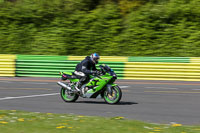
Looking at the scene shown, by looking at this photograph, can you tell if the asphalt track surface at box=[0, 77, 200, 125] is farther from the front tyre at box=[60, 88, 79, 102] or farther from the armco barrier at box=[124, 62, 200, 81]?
the armco barrier at box=[124, 62, 200, 81]

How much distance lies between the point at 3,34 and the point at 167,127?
27.8 metres

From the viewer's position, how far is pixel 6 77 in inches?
989

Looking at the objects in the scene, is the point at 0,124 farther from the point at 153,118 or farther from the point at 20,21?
the point at 20,21

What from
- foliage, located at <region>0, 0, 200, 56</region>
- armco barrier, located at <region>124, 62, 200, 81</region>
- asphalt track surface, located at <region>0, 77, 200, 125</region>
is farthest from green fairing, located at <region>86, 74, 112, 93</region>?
foliage, located at <region>0, 0, 200, 56</region>

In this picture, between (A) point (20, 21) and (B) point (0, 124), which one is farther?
(A) point (20, 21)

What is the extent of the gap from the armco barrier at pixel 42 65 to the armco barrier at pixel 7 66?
0.29m

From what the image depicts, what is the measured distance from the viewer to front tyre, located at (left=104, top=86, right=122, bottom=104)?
13.1m

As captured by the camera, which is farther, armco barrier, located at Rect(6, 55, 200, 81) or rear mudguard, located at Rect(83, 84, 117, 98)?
armco barrier, located at Rect(6, 55, 200, 81)

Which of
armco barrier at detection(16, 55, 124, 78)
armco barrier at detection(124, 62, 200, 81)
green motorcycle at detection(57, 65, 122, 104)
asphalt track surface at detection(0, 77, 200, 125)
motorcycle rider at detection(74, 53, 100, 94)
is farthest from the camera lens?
armco barrier at detection(16, 55, 124, 78)

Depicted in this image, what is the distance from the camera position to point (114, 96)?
13320 mm

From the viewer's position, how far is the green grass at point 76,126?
7.70 m

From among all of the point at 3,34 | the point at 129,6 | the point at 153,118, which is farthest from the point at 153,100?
the point at 3,34

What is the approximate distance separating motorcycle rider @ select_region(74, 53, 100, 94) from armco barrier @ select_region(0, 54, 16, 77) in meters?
12.4

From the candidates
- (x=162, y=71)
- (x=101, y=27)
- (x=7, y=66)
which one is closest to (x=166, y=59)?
(x=162, y=71)
